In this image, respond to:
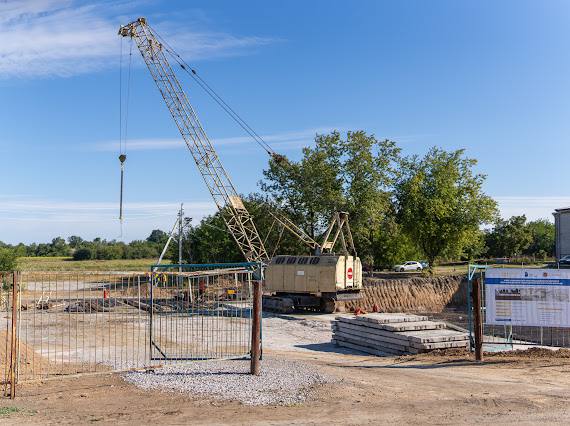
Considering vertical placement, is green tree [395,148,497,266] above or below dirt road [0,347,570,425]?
above

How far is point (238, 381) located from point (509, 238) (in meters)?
76.2

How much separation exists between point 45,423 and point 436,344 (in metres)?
9.74

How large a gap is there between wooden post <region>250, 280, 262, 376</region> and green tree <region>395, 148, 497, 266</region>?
37353 mm

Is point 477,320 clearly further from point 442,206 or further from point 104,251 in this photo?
point 104,251

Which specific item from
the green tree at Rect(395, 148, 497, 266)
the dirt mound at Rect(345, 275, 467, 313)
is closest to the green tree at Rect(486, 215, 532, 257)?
the green tree at Rect(395, 148, 497, 266)

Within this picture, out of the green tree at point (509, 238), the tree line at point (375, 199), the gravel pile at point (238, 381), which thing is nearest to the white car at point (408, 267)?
the tree line at point (375, 199)

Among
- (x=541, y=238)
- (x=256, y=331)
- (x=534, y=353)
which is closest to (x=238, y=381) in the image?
(x=256, y=331)

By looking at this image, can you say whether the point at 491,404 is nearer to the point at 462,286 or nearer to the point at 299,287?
the point at 299,287

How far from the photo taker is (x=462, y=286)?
1451 inches

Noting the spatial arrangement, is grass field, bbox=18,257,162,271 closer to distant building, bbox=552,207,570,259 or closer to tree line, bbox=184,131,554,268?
tree line, bbox=184,131,554,268

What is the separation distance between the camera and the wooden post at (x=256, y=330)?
12234 millimetres

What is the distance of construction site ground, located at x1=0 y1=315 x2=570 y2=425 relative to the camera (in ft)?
31.4

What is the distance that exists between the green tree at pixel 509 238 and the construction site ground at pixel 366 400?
71.3m

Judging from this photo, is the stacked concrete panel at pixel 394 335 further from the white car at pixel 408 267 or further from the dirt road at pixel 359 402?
the white car at pixel 408 267
